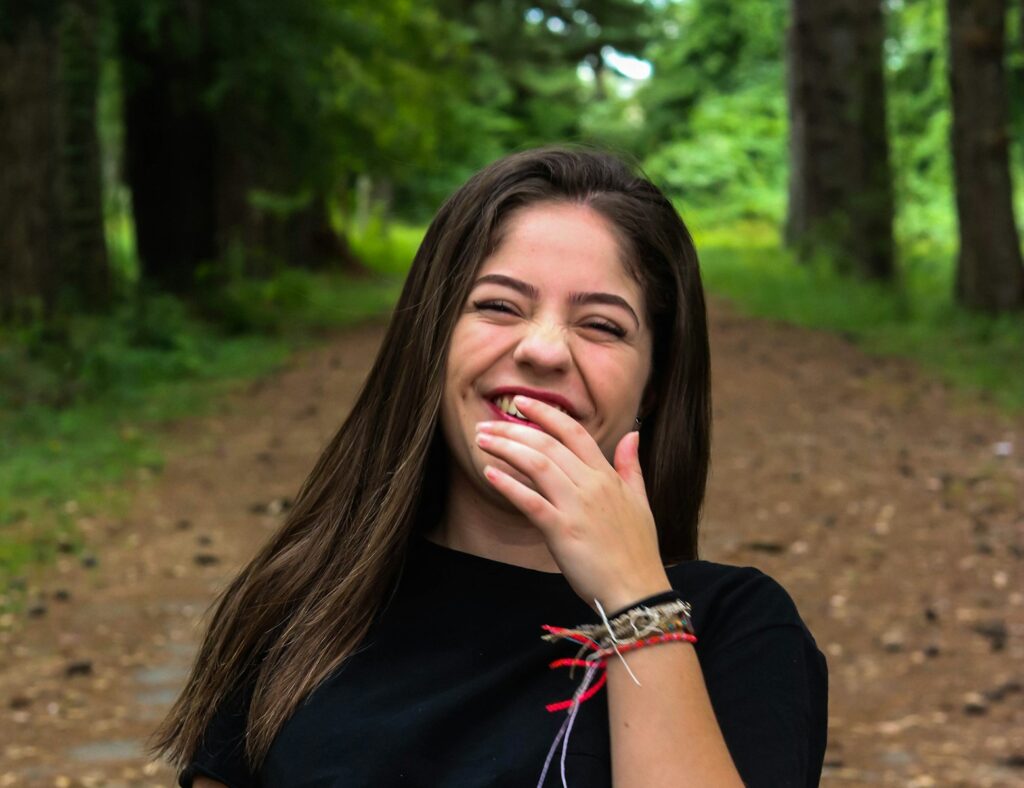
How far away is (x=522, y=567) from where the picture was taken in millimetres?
2383

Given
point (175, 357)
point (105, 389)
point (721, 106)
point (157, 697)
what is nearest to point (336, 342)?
point (175, 357)

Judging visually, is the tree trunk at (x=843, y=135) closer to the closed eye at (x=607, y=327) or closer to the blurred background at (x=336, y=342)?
the blurred background at (x=336, y=342)

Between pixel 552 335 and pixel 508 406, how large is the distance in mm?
123

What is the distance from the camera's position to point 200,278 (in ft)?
53.5

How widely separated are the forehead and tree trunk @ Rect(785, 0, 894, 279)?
1559cm

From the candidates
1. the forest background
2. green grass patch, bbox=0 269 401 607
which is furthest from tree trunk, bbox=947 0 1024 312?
green grass patch, bbox=0 269 401 607

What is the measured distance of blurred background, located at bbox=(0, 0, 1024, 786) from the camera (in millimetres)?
5992

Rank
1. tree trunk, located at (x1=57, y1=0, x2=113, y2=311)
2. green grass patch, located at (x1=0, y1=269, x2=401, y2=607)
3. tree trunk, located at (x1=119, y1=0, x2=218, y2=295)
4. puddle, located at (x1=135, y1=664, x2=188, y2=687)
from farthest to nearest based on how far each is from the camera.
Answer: tree trunk, located at (x1=119, y1=0, x2=218, y2=295) → tree trunk, located at (x1=57, y1=0, x2=113, y2=311) → green grass patch, located at (x1=0, y1=269, x2=401, y2=607) → puddle, located at (x1=135, y1=664, x2=188, y2=687)

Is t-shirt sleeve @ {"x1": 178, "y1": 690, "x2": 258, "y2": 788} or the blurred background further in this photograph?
the blurred background

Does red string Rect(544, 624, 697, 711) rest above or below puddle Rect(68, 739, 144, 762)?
above

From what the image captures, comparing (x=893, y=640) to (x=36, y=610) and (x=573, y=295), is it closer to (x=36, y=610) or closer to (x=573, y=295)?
(x=36, y=610)

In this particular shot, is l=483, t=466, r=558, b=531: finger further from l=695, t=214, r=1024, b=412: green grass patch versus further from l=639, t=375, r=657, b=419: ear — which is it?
l=695, t=214, r=1024, b=412: green grass patch

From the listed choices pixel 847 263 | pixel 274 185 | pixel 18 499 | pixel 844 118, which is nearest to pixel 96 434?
pixel 18 499

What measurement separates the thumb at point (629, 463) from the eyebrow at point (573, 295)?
0.30 m
